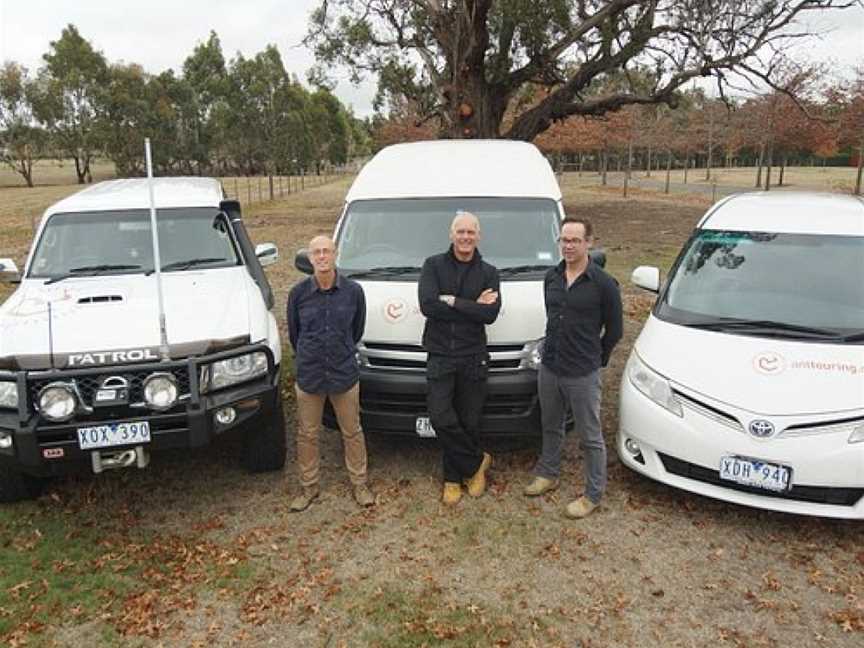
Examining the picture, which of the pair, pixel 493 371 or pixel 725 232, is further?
pixel 725 232

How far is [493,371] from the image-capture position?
4.59 m

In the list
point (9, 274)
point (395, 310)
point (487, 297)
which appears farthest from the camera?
point (9, 274)

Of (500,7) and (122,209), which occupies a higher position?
(500,7)

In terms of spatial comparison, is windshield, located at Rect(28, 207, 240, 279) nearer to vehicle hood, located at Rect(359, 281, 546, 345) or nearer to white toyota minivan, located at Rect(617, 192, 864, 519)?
vehicle hood, located at Rect(359, 281, 546, 345)

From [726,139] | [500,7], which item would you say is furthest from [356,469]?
[726,139]

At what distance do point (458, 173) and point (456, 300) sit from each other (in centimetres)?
218

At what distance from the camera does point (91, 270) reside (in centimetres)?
518

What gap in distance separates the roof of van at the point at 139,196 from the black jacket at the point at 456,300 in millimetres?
2647

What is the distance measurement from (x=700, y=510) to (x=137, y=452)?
357 centimetres

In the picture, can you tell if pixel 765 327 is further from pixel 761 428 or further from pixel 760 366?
pixel 761 428

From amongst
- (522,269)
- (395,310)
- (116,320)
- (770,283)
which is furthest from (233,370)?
(770,283)

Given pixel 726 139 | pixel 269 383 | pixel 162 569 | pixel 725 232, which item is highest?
pixel 726 139

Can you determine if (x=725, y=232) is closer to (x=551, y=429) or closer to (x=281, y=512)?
(x=551, y=429)

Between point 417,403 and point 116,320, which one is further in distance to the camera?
point 417,403
